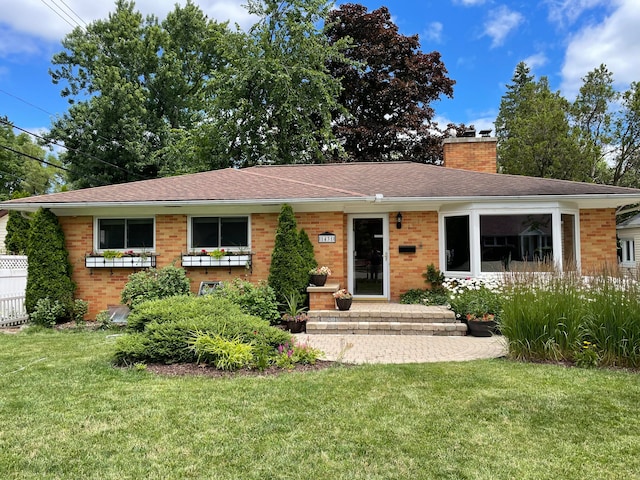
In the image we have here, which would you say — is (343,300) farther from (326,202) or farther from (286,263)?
(326,202)

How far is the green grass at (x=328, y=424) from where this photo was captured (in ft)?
9.06

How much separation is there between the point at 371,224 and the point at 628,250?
1889 centimetres

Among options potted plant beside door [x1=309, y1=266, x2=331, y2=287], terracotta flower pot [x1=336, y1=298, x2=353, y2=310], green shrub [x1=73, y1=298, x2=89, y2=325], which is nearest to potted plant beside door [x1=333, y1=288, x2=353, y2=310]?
terracotta flower pot [x1=336, y1=298, x2=353, y2=310]

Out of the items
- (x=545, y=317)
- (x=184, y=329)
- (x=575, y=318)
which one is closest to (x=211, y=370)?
(x=184, y=329)

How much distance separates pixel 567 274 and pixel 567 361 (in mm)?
1156

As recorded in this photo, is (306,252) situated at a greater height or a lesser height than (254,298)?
greater

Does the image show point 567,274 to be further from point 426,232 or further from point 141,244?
point 141,244

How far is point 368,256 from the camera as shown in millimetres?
10016

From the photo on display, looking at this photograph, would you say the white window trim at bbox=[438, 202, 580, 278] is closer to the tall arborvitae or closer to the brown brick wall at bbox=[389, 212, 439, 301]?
the brown brick wall at bbox=[389, 212, 439, 301]

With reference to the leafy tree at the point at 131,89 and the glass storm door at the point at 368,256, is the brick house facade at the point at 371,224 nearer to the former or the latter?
the glass storm door at the point at 368,256

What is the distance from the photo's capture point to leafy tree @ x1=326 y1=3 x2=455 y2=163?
22.0 meters

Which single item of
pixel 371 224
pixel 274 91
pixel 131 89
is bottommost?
pixel 371 224

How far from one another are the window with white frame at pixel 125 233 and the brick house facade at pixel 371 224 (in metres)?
0.03

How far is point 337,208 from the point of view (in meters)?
9.12
